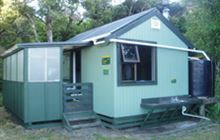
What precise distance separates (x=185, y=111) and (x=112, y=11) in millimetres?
13191

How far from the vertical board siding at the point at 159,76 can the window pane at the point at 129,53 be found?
28 centimetres

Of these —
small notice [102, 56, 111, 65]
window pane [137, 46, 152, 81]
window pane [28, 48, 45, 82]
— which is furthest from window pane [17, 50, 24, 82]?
window pane [137, 46, 152, 81]

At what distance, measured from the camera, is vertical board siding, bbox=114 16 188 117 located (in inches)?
293

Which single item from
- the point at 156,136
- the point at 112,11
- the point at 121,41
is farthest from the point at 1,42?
the point at 156,136

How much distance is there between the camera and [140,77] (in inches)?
331

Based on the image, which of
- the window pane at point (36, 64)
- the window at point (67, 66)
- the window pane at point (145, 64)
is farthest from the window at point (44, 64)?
the window pane at point (145, 64)

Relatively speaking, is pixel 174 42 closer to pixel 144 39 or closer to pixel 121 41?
pixel 144 39

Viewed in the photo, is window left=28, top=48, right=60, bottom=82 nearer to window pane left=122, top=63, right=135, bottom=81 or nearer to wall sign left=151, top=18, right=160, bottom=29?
window pane left=122, top=63, right=135, bottom=81

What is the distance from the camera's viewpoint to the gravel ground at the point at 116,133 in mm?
6449

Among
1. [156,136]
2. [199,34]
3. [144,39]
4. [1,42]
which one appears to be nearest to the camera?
[156,136]

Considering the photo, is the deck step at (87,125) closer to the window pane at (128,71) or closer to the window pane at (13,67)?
the window pane at (128,71)

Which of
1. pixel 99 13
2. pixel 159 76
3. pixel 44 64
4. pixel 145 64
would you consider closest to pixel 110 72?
→ pixel 145 64

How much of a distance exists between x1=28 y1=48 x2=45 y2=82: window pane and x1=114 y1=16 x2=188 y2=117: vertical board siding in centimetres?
200

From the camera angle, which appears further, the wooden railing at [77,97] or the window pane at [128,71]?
the window pane at [128,71]
